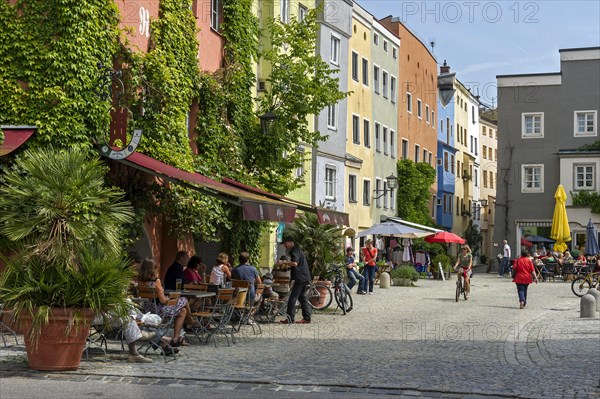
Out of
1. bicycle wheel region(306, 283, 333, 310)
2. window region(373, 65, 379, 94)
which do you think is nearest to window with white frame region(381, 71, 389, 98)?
window region(373, 65, 379, 94)

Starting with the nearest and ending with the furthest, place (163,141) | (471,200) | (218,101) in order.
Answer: (163,141) < (218,101) < (471,200)

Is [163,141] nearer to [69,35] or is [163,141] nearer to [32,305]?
[69,35]

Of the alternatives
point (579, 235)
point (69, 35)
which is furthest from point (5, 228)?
point (579, 235)

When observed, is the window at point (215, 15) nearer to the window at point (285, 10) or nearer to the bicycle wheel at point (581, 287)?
the window at point (285, 10)

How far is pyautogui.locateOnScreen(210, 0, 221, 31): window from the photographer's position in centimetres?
2322

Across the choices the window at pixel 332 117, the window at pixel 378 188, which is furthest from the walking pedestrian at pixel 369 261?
the window at pixel 378 188

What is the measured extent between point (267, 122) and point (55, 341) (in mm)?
13222

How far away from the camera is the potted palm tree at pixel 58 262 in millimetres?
11305

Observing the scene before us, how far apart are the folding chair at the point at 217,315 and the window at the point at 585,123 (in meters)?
45.5

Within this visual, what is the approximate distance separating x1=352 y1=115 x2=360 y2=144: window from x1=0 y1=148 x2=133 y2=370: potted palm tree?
35.0 metres

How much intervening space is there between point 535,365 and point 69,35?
9354 millimetres

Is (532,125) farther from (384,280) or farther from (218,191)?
(218,191)

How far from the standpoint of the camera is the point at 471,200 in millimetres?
78312

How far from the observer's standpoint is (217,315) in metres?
14.8
